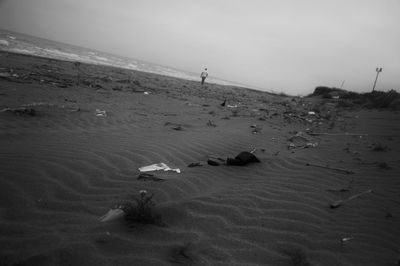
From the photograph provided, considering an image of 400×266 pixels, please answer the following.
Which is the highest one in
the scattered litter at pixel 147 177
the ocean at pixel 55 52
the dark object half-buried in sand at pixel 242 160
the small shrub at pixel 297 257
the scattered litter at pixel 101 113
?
the ocean at pixel 55 52

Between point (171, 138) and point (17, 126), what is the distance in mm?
2733

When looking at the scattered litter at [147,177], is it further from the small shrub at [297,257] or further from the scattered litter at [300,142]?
the scattered litter at [300,142]

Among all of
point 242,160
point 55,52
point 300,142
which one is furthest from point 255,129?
point 55,52

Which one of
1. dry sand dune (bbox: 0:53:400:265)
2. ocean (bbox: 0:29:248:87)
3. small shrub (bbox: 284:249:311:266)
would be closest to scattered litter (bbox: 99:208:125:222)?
dry sand dune (bbox: 0:53:400:265)

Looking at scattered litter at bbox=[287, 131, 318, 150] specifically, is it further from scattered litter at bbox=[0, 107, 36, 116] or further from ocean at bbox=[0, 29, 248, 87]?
ocean at bbox=[0, 29, 248, 87]

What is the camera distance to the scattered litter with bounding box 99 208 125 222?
2133mm

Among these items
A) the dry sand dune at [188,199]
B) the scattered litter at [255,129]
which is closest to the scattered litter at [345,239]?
the dry sand dune at [188,199]

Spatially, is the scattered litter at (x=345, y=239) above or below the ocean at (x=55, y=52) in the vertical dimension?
below

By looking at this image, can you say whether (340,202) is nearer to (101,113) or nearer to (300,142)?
(300,142)

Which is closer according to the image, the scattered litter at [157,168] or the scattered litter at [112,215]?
the scattered litter at [112,215]

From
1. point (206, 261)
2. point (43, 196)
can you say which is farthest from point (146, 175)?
point (206, 261)

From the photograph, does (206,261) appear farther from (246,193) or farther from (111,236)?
(246,193)

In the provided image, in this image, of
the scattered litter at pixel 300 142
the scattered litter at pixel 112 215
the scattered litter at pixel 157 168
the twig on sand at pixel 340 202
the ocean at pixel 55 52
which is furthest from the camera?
the ocean at pixel 55 52

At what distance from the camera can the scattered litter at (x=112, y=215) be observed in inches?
84.0
